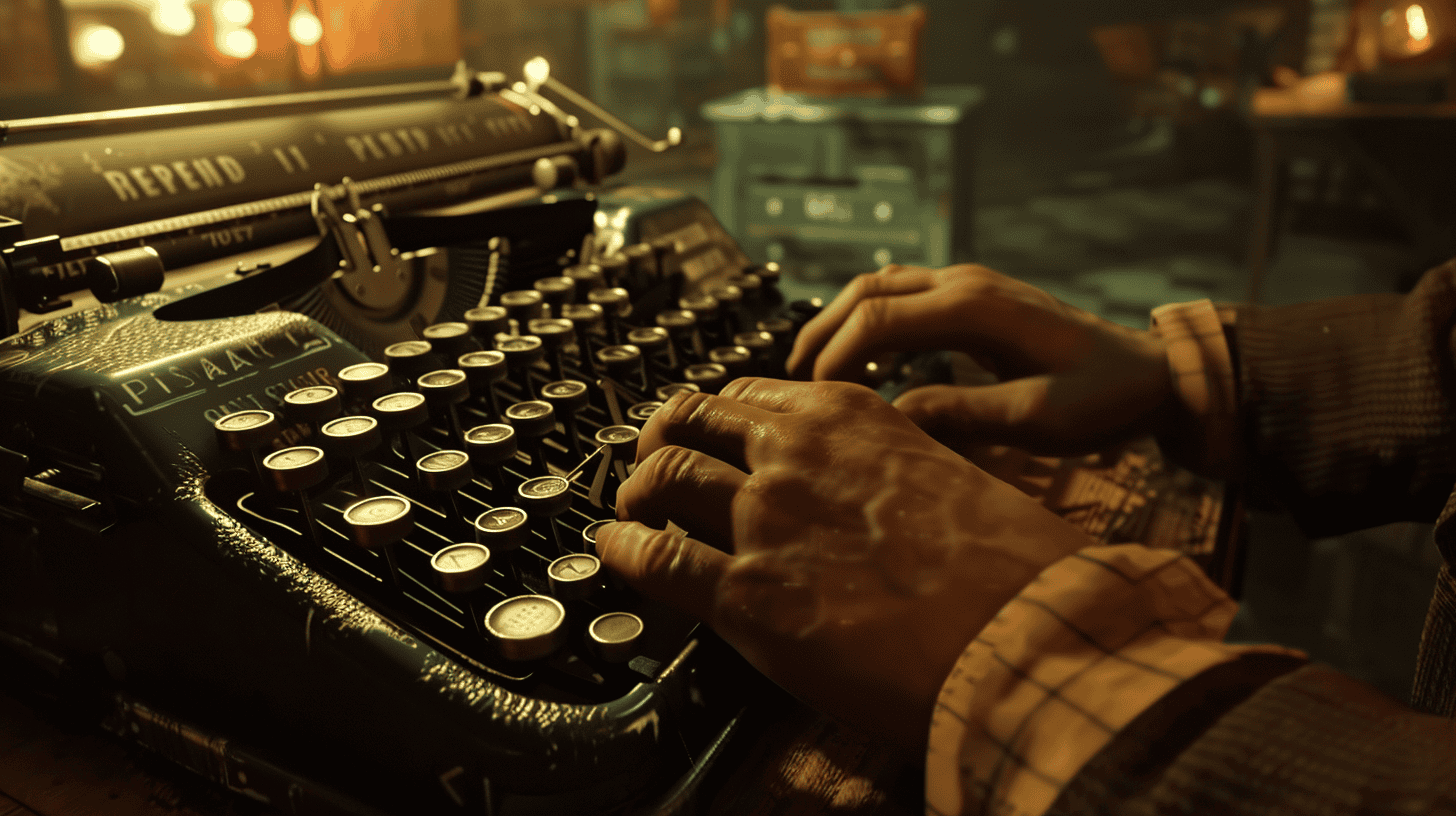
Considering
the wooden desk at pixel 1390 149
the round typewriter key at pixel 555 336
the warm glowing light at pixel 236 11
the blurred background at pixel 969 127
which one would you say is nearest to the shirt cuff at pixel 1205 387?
the round typewriter key at pixel 555 336

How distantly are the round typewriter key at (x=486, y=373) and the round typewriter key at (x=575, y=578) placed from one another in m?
0.30

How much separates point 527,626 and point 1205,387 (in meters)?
0.79

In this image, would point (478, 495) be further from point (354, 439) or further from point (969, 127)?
point (969, 127)

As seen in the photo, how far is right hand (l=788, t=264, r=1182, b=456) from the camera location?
3.19 ft

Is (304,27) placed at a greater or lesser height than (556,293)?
greater

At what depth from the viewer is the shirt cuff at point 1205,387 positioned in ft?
3.34

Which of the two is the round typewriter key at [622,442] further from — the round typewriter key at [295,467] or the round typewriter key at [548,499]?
the round typewriter key at [295,467]

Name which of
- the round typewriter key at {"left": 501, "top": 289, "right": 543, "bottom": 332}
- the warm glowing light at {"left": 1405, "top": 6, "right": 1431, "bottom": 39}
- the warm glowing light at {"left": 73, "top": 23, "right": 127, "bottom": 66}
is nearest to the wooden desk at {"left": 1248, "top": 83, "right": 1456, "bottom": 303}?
the warm glowing light at {"left": 1405, "top": 6, "right": 1431, "bottom": 39}

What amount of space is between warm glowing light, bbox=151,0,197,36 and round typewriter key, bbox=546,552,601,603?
304 centimetres

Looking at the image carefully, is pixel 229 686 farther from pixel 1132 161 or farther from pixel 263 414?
pixel 1132 161

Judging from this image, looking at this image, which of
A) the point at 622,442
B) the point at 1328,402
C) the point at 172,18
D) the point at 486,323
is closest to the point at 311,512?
the point at 622,442

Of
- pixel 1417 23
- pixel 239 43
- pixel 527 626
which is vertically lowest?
pixel 527 626

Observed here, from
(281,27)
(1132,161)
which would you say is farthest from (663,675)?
(1132,161)

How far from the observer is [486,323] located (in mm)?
1070
